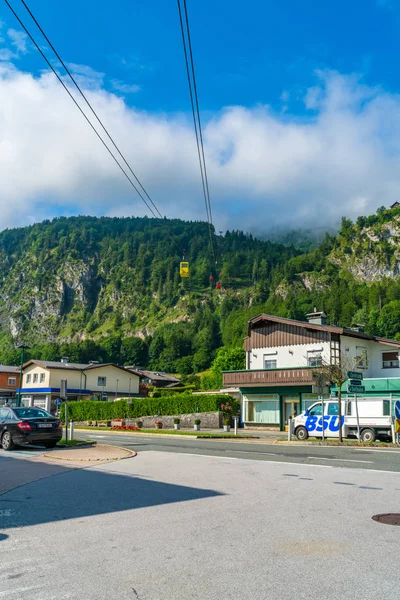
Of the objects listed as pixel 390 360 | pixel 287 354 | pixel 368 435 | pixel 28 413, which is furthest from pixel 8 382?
pixel 368 435

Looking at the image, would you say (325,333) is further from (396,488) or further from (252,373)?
Answer: (396,488)

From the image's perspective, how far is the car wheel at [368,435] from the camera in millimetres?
25675

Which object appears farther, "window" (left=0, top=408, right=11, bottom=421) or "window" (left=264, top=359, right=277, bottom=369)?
"window" (left=264, top=359, right=277, bottom=369)

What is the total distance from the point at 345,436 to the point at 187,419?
69.4 feet

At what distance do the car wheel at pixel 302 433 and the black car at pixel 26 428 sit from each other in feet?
43.6

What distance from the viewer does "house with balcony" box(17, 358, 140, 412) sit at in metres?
72.8

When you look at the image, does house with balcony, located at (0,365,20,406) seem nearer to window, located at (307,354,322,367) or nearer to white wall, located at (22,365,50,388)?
white wall, located at (22,365,50,388)

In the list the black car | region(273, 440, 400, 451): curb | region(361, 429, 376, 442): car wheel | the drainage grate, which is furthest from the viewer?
region(361, 429, 376, 442): car wheel

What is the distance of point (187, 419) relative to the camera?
46.3 m

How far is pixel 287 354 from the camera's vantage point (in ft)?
147

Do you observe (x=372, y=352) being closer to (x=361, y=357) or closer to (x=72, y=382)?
(x=361, y=357)

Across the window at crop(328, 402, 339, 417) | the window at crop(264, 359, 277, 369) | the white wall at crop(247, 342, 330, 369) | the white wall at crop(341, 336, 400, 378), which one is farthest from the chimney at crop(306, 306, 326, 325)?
the window at crop(328, 402, 339, 417)

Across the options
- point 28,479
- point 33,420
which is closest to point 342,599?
point 28,479

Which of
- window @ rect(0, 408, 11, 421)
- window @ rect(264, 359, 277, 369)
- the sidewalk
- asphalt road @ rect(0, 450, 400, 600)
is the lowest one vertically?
the sidewalk
